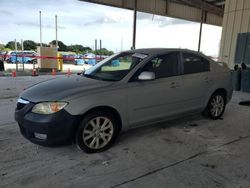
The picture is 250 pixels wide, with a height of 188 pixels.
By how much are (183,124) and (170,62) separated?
1.32 meters

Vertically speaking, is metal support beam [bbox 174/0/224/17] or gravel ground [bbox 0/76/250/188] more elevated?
metal support beam [bbox 174/0/224/17]

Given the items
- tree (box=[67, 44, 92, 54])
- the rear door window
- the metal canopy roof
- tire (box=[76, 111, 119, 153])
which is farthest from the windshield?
tree (box=[67, 44, 92, 54])

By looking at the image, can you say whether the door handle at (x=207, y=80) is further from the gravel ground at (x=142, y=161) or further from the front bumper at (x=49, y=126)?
the front bumper at (x=49, y=126)

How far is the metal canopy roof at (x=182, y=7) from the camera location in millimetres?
13848

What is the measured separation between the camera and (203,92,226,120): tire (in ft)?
15.6

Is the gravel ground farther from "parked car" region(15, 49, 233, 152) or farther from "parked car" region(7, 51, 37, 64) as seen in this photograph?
"parked car" region(7, 51, 37, 64)

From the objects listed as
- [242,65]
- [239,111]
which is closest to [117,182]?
[239,111]

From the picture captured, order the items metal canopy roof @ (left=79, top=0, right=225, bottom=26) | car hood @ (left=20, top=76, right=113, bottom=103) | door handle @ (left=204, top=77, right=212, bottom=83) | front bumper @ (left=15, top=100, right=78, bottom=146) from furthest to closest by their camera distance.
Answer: metal canopy roof @ (left=79, top=0, right=225, bottom=26) → door handle @ (left=204, top=77, right=212, bottom=83) → car hood @ (left=20, top=76, right=113, bottom=103) → front bumper @ (left=15, top=100, right=78, bottom=146)

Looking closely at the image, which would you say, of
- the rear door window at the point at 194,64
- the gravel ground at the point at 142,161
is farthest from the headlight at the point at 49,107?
the rear door window at the point at 194,64

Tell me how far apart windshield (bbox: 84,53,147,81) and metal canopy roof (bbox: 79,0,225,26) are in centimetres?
925

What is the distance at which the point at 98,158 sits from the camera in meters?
3.07

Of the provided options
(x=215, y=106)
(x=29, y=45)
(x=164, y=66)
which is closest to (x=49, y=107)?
(x=164, y=66)

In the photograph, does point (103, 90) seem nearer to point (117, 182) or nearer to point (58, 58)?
point (117, 182)

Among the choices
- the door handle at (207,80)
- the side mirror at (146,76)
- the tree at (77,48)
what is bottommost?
the door handle at (207,80)
